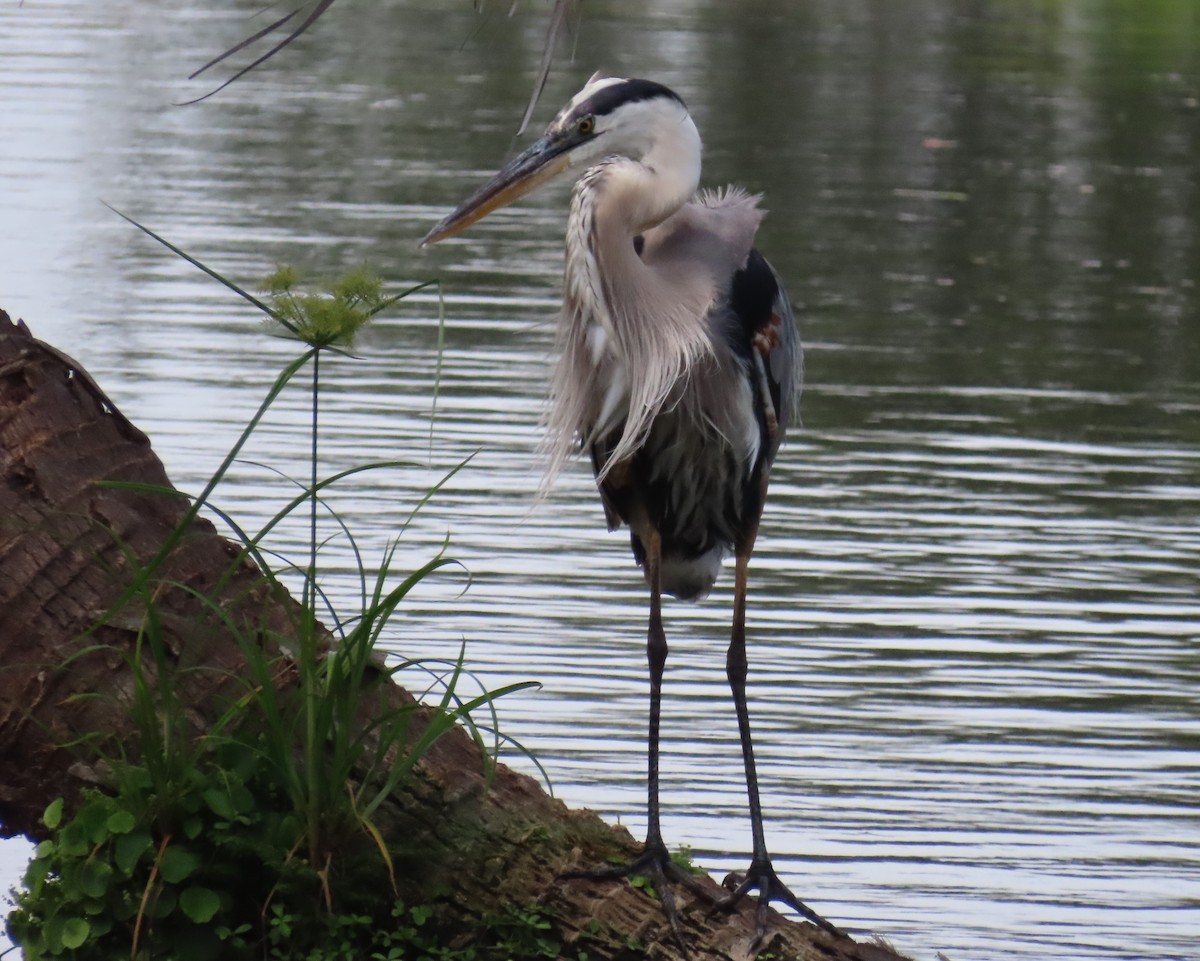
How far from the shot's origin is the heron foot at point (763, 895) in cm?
416

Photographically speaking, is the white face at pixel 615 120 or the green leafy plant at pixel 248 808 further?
the white face at pixel 615 120

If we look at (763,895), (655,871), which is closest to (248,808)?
(655,871)

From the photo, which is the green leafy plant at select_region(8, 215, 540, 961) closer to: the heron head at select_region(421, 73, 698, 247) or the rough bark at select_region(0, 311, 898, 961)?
the rough bark at select_region(0, 311, 898, 961)

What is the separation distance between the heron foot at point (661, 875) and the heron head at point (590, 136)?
1423mm

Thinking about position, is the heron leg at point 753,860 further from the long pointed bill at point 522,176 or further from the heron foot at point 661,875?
the long pointed bill at point 522,176

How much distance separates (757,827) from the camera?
4.52m

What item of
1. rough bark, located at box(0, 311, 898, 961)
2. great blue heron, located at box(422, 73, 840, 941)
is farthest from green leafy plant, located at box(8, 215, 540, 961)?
great blue heron, located at box(422, 73, 840, 941)

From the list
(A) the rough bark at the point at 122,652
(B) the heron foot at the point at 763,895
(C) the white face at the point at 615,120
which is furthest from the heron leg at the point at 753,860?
(C) the white face at the point at 615,120

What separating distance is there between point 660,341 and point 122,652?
152 cm

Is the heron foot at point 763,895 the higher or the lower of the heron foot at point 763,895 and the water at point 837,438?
the lower

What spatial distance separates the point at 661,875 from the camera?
13.5 ft

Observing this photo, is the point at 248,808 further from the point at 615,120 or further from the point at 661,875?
the point at 615,120

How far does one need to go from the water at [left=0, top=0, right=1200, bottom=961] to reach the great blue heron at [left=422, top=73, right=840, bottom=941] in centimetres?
89

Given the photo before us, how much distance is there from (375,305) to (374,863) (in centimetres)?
101
